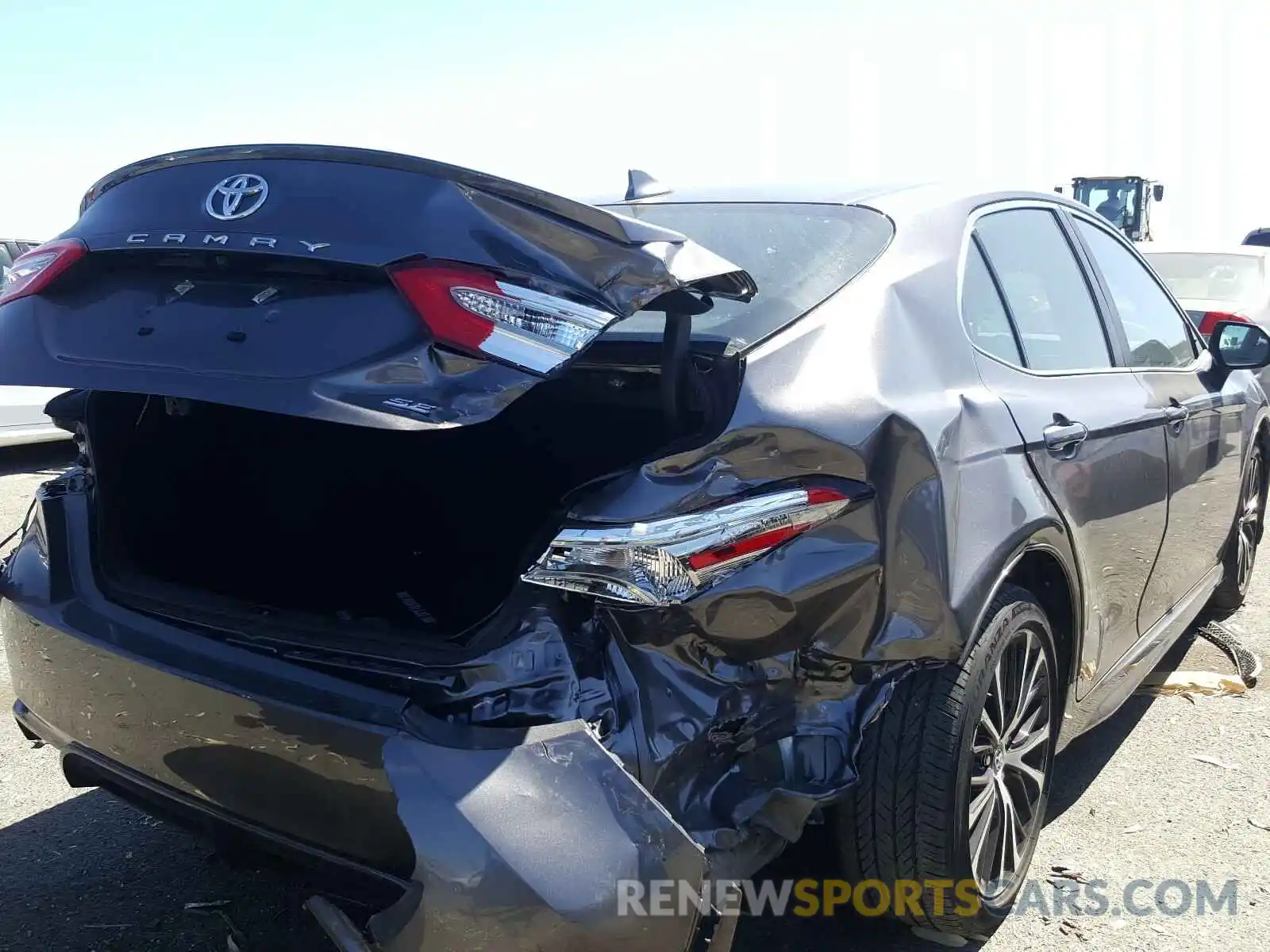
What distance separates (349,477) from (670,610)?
99cm

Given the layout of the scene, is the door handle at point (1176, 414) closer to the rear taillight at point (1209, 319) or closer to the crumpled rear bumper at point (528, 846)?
the crumpled rear bumper at point (528, 846)

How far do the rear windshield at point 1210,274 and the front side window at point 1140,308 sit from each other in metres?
5.47

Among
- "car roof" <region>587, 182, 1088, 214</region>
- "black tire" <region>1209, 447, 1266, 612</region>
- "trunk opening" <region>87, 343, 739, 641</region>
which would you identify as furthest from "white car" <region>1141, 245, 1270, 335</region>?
"trunk opening" <region>87, 343, 739, 641</region>

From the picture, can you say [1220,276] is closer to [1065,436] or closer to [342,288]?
[1065,436]

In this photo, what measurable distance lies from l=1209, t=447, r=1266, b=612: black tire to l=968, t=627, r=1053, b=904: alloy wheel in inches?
88.4

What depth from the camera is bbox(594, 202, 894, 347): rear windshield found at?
2119mm

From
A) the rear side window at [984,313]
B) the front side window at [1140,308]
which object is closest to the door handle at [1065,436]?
the rear side window at [984,313]

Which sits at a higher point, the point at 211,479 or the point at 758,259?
the point at 758,259

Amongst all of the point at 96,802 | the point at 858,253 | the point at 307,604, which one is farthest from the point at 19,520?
the point at 858,253

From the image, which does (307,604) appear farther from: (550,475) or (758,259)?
(758,259)

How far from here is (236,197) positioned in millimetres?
1859

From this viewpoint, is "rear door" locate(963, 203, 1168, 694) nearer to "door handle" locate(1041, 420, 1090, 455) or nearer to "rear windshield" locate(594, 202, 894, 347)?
"door handle" locate(1041, 420, 1090, 455)

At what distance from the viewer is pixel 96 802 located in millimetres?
3219

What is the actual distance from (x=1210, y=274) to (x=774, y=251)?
803 centimetres
